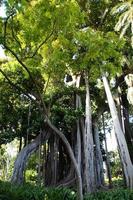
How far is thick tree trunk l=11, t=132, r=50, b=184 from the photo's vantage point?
47.3ft

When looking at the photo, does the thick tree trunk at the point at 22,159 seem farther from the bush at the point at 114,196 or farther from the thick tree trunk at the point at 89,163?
the bush at the point at 114,196

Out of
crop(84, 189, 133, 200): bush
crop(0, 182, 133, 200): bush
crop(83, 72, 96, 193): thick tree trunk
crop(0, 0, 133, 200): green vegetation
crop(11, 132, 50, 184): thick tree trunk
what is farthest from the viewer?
crop(11, 132, 50, 184): thick tree trunk

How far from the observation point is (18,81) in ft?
51.1

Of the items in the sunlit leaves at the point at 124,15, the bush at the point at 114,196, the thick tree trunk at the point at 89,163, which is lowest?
the bush at the point at 114,196

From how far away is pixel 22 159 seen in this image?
50.0ft

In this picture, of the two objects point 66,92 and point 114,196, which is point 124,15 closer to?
point 66,92

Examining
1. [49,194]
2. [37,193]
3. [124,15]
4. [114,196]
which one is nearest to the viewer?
[49,194]

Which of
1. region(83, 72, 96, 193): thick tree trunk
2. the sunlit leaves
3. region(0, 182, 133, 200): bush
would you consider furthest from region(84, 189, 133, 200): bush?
the sunlit leaves

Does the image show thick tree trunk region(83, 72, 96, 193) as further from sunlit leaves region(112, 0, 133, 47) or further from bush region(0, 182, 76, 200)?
sunlit leaves region(112, 0, 133, 47)

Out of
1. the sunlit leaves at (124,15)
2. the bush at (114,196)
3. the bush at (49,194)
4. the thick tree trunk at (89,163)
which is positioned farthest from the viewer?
the sunlit leaves at (124,15)

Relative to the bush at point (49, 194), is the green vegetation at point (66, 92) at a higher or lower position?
higher

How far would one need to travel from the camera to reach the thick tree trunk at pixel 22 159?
47.3 ft

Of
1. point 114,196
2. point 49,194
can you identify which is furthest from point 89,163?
point 49,194

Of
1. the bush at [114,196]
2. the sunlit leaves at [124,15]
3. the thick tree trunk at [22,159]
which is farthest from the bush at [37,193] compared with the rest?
the sunlit leaves at [124,15]
